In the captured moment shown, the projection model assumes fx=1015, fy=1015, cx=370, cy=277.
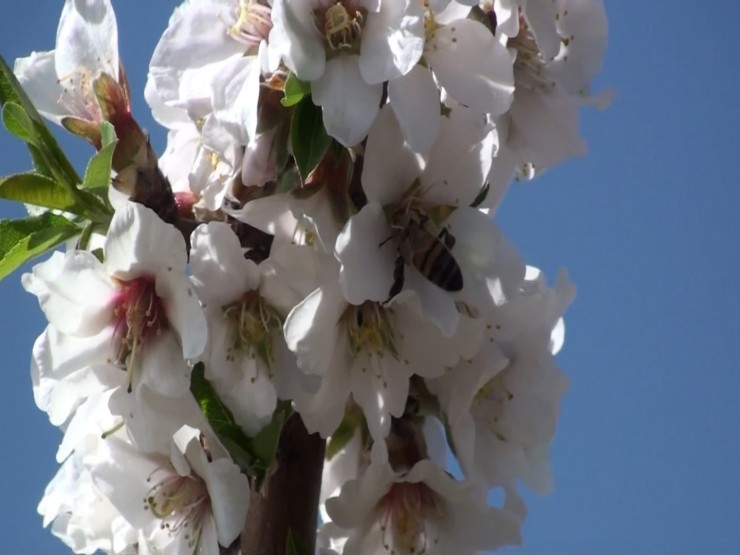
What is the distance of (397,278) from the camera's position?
923mm

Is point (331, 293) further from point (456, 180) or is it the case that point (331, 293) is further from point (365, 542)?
point (365, 542)

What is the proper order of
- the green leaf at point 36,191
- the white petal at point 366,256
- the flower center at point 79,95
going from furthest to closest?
the flower center at point 79,95 → the green leaf at point 36,191 → the white petal at point 366,256

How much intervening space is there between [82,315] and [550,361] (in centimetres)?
51

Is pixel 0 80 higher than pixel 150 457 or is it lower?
higher

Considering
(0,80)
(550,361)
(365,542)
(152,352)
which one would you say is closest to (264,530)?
(365,542)

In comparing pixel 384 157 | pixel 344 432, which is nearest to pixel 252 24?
pixel 384 157

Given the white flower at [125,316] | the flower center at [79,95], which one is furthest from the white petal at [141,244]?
the flower center at [79,95]

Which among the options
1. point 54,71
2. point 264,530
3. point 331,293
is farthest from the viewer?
point 54,71

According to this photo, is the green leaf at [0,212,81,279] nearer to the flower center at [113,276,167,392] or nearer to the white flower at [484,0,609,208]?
the flower center at [113,276,167,392]

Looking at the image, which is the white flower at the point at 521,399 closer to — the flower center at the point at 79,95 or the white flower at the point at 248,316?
the white flower at the point at 248,316

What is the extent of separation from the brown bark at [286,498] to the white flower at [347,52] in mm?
310

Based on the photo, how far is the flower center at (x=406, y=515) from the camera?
1.04m

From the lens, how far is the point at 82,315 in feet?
3.03

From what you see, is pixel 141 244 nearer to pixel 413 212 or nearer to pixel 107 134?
pixel 107 134
